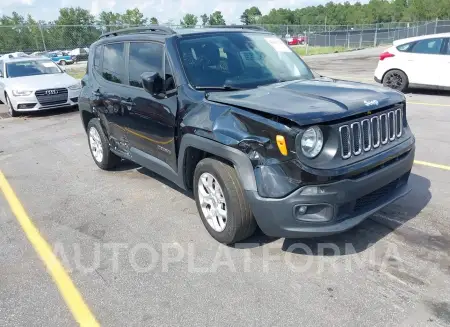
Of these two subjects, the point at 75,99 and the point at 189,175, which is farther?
the point at 75,99

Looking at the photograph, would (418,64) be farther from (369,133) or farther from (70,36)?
(70,36)

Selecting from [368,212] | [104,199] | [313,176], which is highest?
[313,176]

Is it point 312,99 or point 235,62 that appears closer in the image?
point 312,99

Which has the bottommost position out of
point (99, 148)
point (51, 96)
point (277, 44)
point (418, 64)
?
point (99, 148)

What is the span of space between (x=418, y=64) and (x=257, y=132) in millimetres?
9110

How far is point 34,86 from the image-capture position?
433 inches

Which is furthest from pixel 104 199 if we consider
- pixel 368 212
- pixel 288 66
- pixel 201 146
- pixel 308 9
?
pixel 308 9

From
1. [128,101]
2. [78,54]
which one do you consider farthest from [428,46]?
[78,54]

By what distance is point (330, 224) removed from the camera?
3.06m

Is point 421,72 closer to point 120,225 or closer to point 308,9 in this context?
point 120,225

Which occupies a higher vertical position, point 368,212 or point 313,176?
point 313,176

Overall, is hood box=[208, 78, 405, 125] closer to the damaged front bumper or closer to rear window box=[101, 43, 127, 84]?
the damaged front bumper

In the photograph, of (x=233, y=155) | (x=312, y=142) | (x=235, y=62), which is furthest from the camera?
(x=235, y=62)

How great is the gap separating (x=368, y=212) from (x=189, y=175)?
166 centimetres
